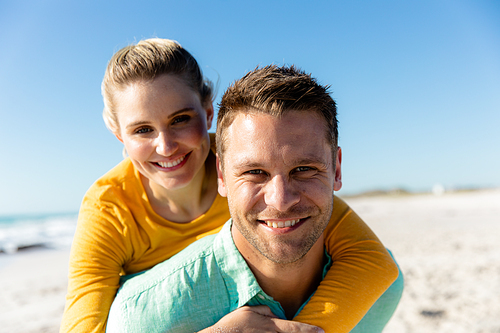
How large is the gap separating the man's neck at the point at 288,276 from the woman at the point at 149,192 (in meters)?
0.15

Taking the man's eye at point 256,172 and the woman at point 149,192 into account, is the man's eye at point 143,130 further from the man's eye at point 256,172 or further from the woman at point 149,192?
the man's eye at point 256,172

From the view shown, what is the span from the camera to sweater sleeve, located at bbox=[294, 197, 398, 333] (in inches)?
75.9

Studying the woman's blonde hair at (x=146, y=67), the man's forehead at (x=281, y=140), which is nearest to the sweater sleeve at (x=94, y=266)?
the woman's blonde hair at (x=146, y=67)

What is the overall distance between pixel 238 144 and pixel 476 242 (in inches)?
379

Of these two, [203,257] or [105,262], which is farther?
[105,262]

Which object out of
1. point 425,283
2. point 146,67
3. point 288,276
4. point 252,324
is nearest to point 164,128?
point 146,67

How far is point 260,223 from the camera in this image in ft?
6.11

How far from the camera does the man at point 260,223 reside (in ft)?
5.92

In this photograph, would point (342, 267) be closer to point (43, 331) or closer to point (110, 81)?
point (110, 81)

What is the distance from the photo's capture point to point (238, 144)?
1908mm

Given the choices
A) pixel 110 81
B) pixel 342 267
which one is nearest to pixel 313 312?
pixel 342 267

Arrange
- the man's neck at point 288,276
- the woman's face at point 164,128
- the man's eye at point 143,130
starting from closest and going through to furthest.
→ the man's neck at point 288,276
the woman's face at point 164,128
the man's eye at point 143,130

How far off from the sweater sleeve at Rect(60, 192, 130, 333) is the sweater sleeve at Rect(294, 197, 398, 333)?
1.20m

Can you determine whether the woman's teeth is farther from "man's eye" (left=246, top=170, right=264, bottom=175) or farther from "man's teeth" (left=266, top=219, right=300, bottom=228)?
"man's teeth" (left=266, top=219, right=300, bottom=228)
